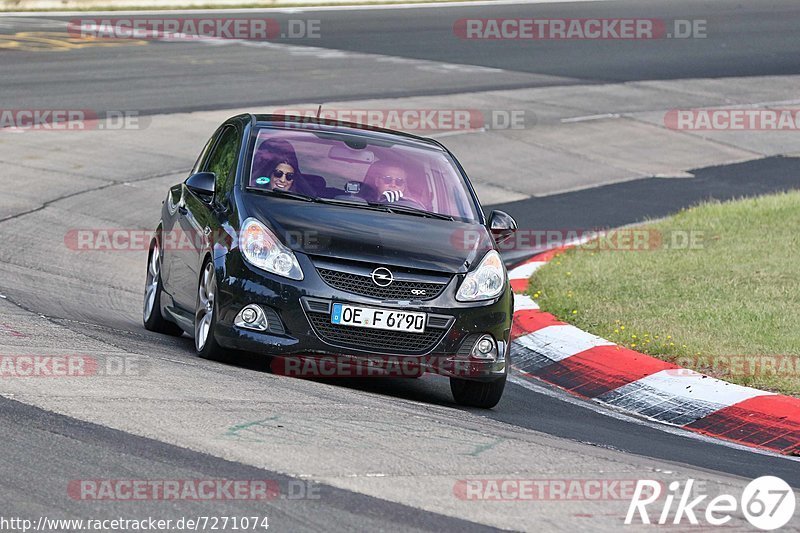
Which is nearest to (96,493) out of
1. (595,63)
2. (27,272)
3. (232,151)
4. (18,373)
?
(18,373)

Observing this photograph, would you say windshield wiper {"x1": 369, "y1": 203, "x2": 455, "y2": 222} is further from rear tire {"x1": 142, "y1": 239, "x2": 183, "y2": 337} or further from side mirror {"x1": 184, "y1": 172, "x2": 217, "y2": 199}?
rear tire {"x1": 142, "y1": 239, "x2": 183, "y2": 337}

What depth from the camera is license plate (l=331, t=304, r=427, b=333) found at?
315 inches

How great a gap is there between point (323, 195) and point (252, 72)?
16491mm

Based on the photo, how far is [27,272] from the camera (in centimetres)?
1169

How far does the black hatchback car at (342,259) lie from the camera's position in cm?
803

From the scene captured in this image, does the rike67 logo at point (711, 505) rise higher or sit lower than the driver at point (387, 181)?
lower

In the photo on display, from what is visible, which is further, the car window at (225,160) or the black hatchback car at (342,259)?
the car window at (225,160)

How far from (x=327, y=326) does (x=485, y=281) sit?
1.05 metres
